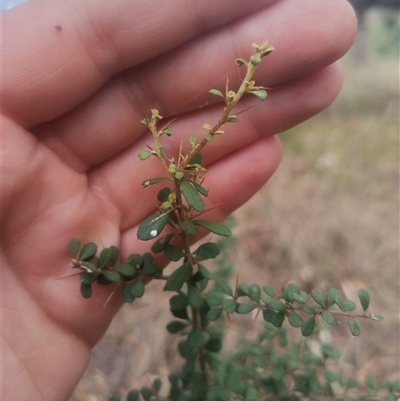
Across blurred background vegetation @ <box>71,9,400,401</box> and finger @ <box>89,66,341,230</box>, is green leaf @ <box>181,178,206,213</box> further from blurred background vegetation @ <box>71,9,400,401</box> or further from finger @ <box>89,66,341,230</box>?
blurred background vegetation @ <box>71,9,400,401</box>

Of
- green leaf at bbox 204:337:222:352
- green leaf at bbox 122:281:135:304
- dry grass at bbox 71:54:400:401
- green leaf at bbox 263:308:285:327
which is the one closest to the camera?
green leaf at bbox 263:308:285:327

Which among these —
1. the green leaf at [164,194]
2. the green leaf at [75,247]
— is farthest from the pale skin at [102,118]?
the green leaf at [164,194]

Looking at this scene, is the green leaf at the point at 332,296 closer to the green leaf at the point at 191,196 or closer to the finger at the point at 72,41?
the green leaf at the point at 191,196

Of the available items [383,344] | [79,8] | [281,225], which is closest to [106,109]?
[79,8]

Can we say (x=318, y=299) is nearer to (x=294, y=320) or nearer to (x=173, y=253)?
(x=294, y=320)

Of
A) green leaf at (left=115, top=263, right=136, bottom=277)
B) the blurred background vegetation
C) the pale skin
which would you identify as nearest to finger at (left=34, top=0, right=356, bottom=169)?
the pale skin

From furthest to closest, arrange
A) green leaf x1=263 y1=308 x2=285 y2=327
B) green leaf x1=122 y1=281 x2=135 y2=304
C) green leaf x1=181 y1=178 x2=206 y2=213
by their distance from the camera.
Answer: green leaf x1=122 y1=281 x2=135 y2=304 < green leaf x1=263 y1=308 x2=285 y2=327 < green leaf x1=181 y1=178 x2=206 y2=213

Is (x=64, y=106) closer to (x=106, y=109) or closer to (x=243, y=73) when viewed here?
(x=106, y=109)
